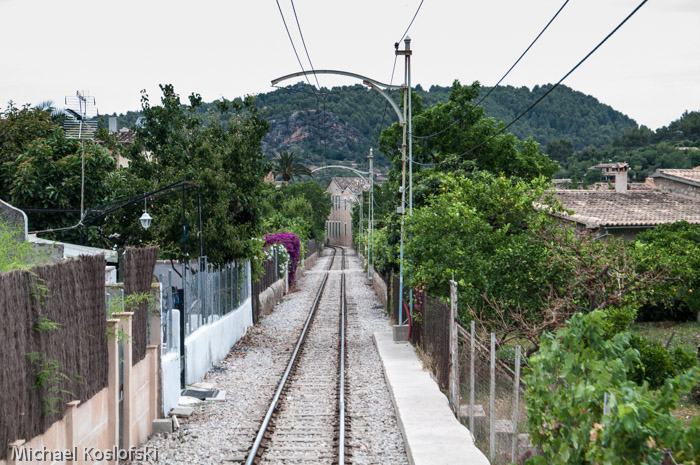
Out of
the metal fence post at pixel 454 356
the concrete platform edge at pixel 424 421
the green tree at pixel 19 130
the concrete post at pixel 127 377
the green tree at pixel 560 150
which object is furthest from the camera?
the green tree at pixel 560 150

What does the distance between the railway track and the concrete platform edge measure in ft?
3.50

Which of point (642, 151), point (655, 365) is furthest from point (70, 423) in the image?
point (642, 151)

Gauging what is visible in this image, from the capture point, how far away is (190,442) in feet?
39.0

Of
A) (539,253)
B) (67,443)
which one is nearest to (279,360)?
(539,253)

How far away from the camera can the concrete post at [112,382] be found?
10141 millimetres

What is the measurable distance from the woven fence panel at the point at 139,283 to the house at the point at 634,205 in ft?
59.1

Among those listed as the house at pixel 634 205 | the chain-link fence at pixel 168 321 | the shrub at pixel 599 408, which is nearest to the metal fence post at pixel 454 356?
the chain-link fence at pixel 168 321

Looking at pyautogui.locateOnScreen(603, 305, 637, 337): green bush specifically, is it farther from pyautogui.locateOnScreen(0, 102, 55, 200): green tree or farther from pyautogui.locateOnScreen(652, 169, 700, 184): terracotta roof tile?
pyautogui.locateOnScreen(652, 169, 700, 184): terracotta roof tile

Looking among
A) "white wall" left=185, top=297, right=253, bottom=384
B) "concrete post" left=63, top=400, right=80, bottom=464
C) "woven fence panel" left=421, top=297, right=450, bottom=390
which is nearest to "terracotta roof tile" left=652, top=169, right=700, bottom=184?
"woven fence panel" left=421, top=297, right=450, bottom=390

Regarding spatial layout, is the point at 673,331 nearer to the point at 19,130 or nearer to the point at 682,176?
the point at 682,176

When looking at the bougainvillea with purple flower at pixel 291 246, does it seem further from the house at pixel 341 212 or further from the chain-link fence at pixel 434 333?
the house at pixel 341 212

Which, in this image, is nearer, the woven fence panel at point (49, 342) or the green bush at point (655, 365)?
the woven fence panel at point (49, 342)

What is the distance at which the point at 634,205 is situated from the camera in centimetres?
3434

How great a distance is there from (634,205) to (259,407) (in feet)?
82.5
